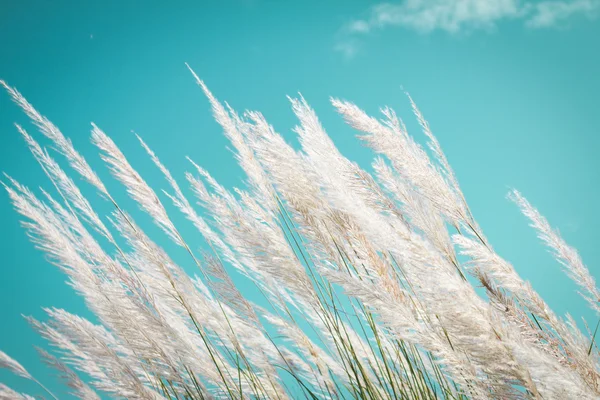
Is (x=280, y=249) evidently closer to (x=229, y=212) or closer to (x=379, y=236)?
(x=229, y=212)

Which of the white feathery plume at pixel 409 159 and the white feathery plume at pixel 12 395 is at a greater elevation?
the white feathery plume at pixel 409 159

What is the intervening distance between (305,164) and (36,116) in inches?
55.2

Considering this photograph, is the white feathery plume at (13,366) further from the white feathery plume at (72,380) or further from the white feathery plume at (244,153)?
the white feathery plume at (244,153)

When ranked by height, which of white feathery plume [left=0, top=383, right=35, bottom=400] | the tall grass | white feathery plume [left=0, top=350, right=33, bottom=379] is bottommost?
white feathery plume [left=0, top=383, right=35, bottom=400]

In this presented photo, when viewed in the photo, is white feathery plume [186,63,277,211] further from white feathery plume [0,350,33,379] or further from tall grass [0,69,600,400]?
white feathery plume [0,350,33,379]

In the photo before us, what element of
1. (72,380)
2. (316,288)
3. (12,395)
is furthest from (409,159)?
(12,395)

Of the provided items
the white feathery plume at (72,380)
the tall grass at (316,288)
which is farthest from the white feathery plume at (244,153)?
the white feathery plume at (72,380)

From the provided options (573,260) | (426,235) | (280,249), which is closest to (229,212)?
(280,249)

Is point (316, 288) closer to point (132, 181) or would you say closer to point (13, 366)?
point (132, 181)

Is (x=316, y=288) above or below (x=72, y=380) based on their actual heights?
above

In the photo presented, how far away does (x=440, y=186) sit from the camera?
1.47m

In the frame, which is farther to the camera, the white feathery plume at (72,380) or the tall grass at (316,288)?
the white feathery plume at (72,380)

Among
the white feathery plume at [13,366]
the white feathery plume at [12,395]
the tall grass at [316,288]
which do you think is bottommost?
the white feathery plume at [12,395]

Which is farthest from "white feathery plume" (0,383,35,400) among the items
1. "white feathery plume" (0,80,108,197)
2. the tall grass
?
"white feathery plume" (0,80,108,197)
